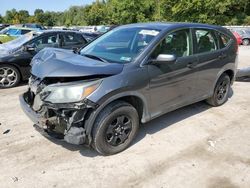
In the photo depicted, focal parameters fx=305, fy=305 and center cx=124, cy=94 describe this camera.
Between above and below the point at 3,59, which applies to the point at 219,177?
below

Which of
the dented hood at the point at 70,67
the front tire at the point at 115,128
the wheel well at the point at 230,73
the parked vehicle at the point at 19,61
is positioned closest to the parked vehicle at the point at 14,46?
the parked vehicle at the point at 19,61

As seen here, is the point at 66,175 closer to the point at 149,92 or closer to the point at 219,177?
the point at 149,92

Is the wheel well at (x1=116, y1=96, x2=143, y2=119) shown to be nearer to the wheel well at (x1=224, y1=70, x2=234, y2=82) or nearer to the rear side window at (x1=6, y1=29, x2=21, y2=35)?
the wheel well at (x1=224, y1=70, x2=234, y2=82)

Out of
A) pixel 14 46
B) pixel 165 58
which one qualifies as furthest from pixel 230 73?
pixel 14 46

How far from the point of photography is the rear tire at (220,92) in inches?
239

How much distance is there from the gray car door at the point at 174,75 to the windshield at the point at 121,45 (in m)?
0.26

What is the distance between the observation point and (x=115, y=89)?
12.9 ft

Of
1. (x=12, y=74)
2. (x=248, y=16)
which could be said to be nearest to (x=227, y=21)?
(x=248, y=16)

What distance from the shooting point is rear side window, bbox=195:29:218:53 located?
529 cm

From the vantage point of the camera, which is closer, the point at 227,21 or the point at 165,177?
the point at 165,177

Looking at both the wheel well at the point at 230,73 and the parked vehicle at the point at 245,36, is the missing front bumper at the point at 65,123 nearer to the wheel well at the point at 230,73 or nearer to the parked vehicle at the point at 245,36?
the wheel well at the point at 230,73

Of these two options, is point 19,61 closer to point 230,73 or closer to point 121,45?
point 121,45

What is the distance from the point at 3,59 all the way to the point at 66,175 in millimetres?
4974

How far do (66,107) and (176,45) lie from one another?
2.14m
